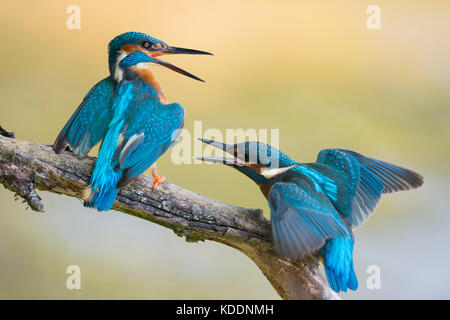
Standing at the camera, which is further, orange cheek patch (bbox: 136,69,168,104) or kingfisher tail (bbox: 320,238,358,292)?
orange cheek patch (bbox: 136,69,168,104)

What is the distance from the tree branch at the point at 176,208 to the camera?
1663mm

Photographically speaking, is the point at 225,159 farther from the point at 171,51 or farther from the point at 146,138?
the point at 171,51

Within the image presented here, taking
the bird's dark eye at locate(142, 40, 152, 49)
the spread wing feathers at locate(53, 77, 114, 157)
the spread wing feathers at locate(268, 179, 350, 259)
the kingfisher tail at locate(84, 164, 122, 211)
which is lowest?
the spread wing feathers at locate(268, 179, 350, 259)

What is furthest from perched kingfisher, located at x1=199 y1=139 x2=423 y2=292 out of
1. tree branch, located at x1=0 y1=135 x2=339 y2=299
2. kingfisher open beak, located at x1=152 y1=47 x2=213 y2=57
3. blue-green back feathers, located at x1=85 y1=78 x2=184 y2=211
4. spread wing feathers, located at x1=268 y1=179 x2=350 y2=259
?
kingfisher open beak, located at x1=152 y1=47 x2=213 y2=57

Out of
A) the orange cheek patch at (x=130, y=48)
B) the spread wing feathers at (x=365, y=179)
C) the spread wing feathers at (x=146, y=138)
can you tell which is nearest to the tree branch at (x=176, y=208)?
the spread wing feathers at (x=146, y=138)

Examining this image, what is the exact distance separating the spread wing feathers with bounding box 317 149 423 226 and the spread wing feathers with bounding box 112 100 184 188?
0.65 m

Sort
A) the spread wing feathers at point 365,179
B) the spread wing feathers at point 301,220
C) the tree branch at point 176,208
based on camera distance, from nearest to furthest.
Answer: the spread wing feathers at point 301,220 < the tree branch at point 176,208 < the spread wing feathers at point 365,179

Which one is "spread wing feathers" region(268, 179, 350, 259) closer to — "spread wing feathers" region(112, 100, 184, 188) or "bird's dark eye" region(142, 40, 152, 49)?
"spread wing feathers" region(112, 100, 184, 188)

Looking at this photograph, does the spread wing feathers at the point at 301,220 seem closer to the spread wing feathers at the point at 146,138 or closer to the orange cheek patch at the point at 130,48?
the spread wing feathers at the point at 146,138

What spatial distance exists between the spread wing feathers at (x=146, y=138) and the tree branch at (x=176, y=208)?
119mm

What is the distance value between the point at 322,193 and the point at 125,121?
0.73m

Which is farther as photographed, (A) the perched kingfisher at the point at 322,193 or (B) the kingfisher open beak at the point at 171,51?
(B) the kingfisher open beak at the point at 171,51

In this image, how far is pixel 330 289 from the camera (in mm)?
1771

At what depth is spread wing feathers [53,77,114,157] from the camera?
1713mm
